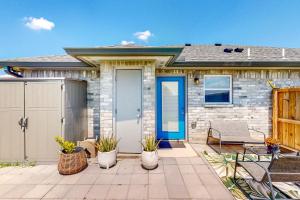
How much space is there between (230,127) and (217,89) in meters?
1.50

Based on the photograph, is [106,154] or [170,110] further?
[170,110]

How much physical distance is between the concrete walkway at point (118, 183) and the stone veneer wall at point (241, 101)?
234cm

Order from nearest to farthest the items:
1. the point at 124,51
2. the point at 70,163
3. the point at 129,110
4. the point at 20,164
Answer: the point at 70,163 → the point at 124,51 → the point at 20,164 → the point at 129,110

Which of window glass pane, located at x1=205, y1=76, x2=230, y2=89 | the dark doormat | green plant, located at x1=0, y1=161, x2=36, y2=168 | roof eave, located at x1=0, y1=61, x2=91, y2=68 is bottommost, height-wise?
green plant, located at x1=0, y1=161, x2=36, y2=168

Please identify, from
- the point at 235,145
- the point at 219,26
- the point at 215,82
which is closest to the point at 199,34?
the point at 219,26

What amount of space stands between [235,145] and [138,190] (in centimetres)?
451

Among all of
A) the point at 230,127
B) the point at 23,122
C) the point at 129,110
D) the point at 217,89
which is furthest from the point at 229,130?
the point at 23,122

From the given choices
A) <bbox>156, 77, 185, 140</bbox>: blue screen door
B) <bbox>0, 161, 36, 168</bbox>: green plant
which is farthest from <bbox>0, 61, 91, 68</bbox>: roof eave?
<bbox>0, 161, 36, 168</bbox>: green plant

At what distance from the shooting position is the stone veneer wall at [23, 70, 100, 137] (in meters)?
6.49

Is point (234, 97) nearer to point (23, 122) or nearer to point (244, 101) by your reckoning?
point (244, 101)

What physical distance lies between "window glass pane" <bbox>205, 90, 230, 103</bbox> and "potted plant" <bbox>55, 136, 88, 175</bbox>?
15.9 ft

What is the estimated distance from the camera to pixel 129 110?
210 inches

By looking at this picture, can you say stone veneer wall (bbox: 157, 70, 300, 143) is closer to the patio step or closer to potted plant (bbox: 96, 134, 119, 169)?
the patio step

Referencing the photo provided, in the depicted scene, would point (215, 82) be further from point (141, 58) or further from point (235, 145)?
point (141, 58)
